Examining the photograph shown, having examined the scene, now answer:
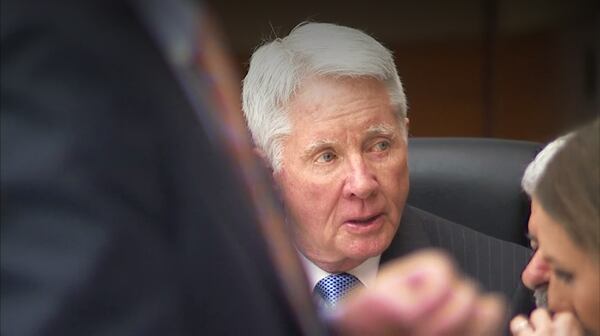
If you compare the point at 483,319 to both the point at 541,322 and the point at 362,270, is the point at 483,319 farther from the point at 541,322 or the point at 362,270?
the point at 362,270

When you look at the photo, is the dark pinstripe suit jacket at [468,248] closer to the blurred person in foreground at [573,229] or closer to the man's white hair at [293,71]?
the man's white hair at [293,71]

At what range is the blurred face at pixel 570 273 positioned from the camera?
743 mm

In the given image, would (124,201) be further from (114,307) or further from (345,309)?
(345,309)

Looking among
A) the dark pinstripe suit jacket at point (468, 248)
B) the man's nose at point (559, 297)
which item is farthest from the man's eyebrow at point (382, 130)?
the man's nose at point (559, 297)

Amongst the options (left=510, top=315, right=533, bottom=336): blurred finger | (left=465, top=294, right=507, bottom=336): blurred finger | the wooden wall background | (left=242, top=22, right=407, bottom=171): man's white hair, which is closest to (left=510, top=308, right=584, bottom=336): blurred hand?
(left=510, top=315, right=533, bottom=336): blurred finger

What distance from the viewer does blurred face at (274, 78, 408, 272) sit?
119cm

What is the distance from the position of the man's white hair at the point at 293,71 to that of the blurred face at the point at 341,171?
12mm

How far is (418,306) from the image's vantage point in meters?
0.50

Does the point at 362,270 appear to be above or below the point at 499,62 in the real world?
above

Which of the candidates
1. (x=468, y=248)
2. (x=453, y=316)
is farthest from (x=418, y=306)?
(x=468, y=248)

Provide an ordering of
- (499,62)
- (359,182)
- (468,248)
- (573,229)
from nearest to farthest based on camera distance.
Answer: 1. (573,229)
2. (359,182)
3. (468,248)
4. (499,62)

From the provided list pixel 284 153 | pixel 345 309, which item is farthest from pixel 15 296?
pixel 284 153

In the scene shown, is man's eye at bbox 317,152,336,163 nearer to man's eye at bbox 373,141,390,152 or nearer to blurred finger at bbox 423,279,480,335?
man's eye at bbox 373,141,390,152

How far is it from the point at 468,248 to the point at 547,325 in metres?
0.47
